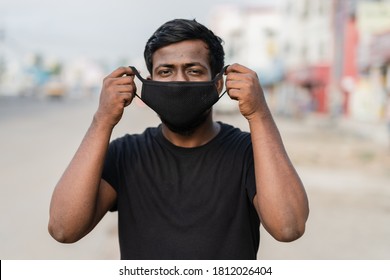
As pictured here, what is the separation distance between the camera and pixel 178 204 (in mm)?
1932

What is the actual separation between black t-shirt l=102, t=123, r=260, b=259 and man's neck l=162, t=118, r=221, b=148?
0.10 ft

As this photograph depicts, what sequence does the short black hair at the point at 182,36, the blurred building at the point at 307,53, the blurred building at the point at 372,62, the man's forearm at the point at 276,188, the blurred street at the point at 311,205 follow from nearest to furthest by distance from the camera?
the man's forearm at the point at 276,188 → the short black hair at the point at 182,36 → the blurred street at the point at 311,205 → the blurred building at the point at 372,62 → the blurred building at the point at 307,53

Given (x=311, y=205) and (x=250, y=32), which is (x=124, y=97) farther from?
(x=250, y=32)

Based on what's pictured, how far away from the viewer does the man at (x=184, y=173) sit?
1904 mm

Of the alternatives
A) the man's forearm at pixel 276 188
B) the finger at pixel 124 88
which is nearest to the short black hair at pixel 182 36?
the finger at pixel 124 88

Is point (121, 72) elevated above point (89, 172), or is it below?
above

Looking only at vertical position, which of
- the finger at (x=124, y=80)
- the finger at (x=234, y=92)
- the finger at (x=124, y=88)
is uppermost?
the finger at (x=124, y=80)

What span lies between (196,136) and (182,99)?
148 mm

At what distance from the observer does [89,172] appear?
6.34 ft

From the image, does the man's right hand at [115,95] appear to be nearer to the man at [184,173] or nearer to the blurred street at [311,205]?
the man at [184,173]

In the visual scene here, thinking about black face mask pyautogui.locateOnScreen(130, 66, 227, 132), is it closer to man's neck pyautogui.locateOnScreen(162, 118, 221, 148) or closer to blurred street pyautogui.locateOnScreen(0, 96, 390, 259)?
man's neck pyautogui.locateOnScreen(162, 118, 221, 148)

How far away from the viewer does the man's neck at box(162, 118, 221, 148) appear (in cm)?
205

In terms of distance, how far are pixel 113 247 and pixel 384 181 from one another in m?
7.09

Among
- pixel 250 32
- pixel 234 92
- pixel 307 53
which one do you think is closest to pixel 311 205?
pixel 234 92
